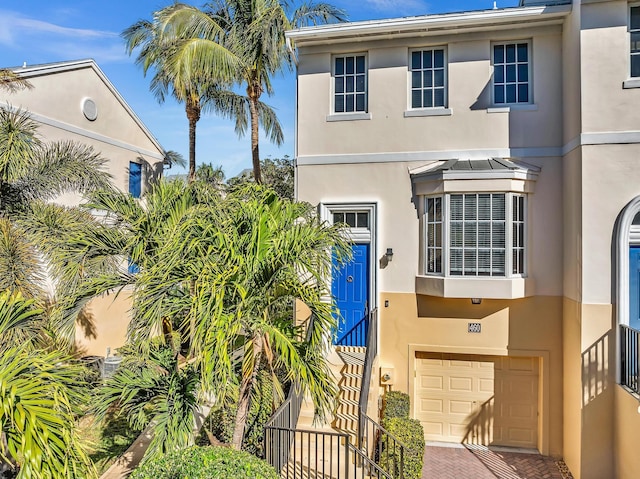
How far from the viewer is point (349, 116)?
9.58 meters

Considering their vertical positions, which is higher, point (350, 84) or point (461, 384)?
point (350, 84)

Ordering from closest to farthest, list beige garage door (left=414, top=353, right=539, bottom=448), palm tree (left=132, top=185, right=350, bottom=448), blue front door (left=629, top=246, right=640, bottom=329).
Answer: palm tree (left=132, top=185, right=350, bottom=448)
blue front door (left=629, top=246, right=640, bottom=329)
beige garage door (left=414, top=353, right=539, bottom=448)

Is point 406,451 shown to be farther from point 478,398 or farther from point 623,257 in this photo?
point 623,257

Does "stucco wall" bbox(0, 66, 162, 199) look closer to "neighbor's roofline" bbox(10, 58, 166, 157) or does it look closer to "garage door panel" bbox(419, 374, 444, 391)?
"neighbor's roofline" bbox(10, 58, 166, 157)

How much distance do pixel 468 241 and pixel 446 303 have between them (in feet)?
4.76

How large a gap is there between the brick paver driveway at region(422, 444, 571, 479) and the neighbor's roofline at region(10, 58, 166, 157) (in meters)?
14.0

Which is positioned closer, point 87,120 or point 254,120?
point 87,120

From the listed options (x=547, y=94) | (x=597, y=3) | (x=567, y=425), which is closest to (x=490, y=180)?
(x=547, y=94)

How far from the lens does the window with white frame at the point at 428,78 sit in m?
9.32

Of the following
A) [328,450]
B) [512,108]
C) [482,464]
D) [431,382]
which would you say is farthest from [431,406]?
[512,108]

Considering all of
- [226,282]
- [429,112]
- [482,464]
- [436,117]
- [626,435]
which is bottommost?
[482,464]

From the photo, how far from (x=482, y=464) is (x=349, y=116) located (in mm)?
7943

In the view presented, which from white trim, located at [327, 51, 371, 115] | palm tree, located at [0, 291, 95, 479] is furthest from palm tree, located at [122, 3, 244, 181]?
palm tree, located at [0, 291, 95, 479]

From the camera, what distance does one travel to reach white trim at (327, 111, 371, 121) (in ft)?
31.1
